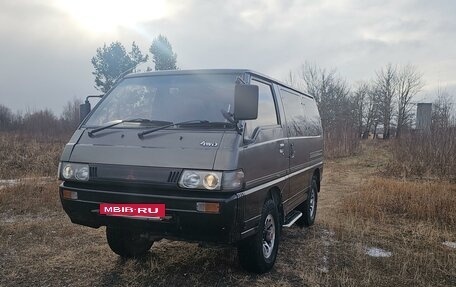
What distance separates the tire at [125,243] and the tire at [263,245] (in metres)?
1.27

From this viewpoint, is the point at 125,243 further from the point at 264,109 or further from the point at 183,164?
the point at 264,109

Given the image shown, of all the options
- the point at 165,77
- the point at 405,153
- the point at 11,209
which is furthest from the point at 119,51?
the point at 165,77

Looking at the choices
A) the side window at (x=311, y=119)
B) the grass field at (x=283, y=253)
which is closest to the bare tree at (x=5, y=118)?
the grass field at (x=283, y=253)

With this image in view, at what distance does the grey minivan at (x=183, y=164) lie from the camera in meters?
3.39

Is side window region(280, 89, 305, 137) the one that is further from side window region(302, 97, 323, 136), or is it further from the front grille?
the front grille

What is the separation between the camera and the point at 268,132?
436 cm

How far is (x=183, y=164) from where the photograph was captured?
3418 millimetres

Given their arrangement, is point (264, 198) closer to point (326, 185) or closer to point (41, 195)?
point (41, 195)

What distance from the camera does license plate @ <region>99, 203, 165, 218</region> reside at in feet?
11.3

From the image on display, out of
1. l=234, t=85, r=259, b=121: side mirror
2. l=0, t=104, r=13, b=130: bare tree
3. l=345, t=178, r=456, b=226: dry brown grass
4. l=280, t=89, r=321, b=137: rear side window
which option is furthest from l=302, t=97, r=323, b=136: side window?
l=0, t=104, r=13, b=130: bare tree

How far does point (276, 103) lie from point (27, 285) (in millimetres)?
3386

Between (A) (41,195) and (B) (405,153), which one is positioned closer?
(A) (41,195)

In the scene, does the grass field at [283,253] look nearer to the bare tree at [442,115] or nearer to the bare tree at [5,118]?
the bare tree at [442,115]

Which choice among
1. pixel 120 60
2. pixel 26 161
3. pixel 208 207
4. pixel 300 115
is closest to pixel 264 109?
pixel 208 207
